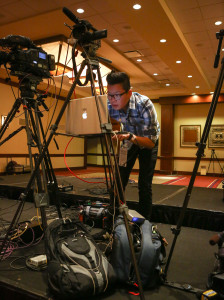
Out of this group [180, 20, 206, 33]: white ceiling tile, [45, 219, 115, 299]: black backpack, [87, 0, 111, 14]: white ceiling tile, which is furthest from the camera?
[180, 20, 206, 33]: white ceiling tile

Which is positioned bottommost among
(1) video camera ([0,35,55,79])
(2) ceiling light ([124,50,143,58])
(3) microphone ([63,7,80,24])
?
(1) video camera ([0,35,55,79])

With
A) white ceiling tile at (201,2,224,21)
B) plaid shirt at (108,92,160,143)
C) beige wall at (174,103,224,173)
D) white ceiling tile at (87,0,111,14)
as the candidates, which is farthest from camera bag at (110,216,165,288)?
beige wall at (174,103,224,173)

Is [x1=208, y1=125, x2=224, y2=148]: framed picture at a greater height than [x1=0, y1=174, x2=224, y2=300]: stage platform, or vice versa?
[x1=208, y1=125, x2=224, y2=148]: framed picture

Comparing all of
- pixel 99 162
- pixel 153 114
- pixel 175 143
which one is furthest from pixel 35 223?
pixel 99 162

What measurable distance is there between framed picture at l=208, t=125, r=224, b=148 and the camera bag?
8287 mm

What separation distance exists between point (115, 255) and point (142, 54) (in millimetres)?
5092

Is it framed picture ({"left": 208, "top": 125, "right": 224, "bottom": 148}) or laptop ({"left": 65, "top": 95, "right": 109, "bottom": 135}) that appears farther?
framed picture ({"left": 208, "top": 125, "right": 224, "bottom": 148})

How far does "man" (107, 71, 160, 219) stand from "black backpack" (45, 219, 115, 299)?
586 mm

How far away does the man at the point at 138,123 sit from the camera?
170 cm

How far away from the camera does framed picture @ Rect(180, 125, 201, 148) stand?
9.21m

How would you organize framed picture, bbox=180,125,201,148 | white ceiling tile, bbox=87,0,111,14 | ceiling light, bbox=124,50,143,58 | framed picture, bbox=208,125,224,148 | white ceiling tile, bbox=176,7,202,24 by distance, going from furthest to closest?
framed picture, bbox=180,125,201,148 → framed picture, bbox=208,125,224,148 → ceiling light, bbox=124,50,143,58 → white ceiling tile, bbox=176,7,202,24 → white ceiling tile, bbox=87,0,111,14

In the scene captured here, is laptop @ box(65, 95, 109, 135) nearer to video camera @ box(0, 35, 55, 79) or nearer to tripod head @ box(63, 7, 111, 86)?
tripod head @ box(63, 7, 111, 86)

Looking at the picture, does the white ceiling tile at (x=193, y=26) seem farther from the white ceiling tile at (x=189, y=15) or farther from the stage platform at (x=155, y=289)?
the stage platform at (x=155, y=289)

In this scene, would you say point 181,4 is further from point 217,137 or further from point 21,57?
point 217,137
